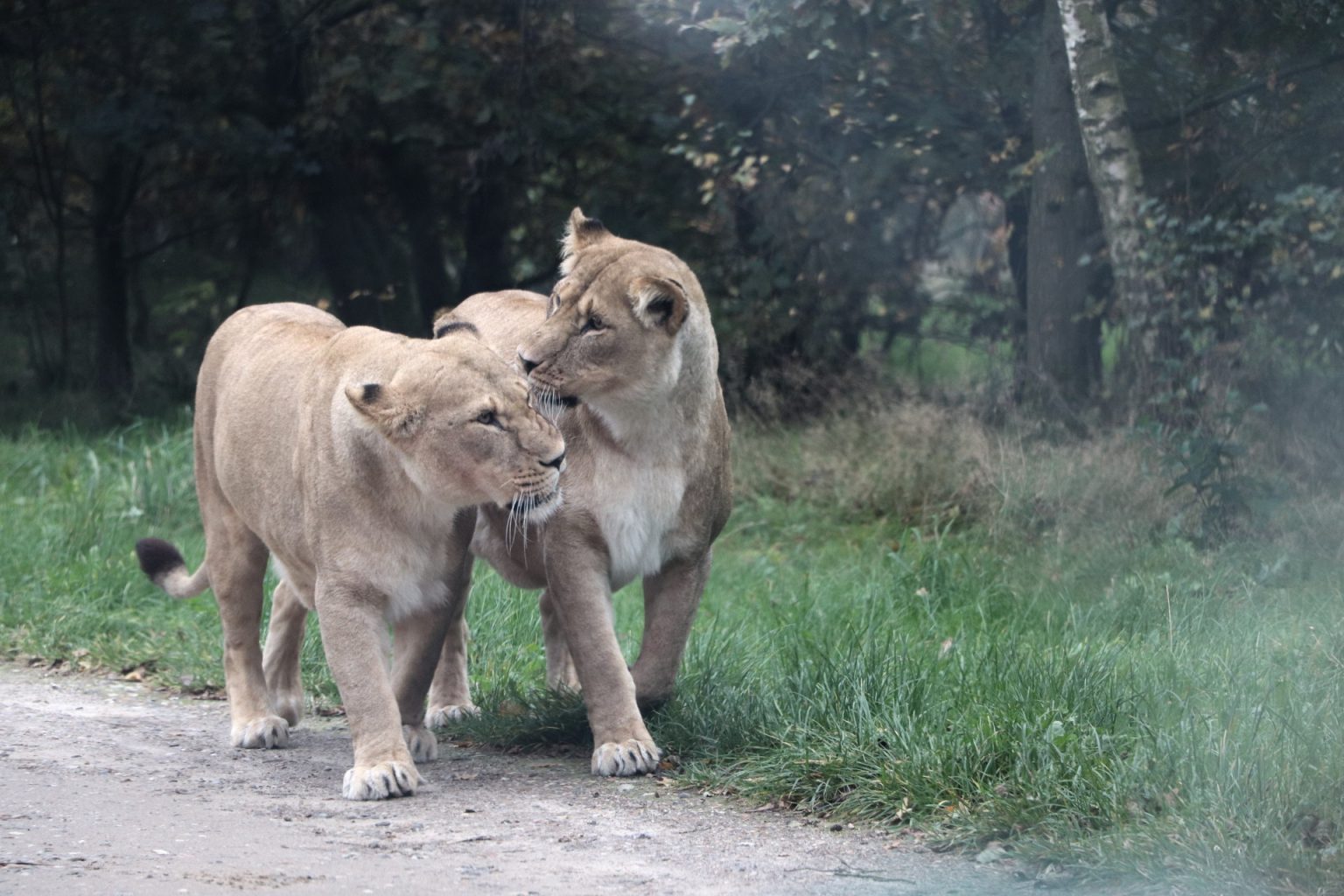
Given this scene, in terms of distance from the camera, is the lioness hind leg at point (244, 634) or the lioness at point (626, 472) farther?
the lioness hind leg at point (244, 634)

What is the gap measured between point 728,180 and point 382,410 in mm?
7005

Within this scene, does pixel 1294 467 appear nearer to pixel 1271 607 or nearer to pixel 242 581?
pixel 1271 607

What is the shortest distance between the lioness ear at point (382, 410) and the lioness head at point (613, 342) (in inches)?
18.5

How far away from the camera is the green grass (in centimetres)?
366

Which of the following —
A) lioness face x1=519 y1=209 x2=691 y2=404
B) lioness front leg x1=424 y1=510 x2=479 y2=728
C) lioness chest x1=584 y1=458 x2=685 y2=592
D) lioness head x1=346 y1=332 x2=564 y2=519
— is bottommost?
lioness front leg x1=424 y1=510 x2=479 y2=728

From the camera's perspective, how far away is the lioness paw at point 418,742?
4852mm

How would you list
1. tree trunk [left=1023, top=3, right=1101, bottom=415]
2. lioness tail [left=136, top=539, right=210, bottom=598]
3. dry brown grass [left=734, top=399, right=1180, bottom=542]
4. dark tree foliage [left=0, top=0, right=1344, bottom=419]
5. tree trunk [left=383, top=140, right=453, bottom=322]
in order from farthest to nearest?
tree trunk [left=383, top=140, right=453, bottom=322] < tree trunk [left=1023, top=3, right=1101, bottom=415] < dark tree foliage [left=0, top=0, right=1344, bottom=419] < dry brown grass [left=734, top=399, right=1180, bottom=542] < lioness tail [left=136, top=539, right=210, bottom=598]

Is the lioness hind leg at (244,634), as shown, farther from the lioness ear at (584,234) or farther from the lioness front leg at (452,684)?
the lioness ear at (584,234)

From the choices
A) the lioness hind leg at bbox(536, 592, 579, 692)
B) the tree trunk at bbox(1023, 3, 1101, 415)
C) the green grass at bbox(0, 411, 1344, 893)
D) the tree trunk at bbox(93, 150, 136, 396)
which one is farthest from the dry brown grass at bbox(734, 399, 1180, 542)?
the tree trunk at bbox(93, 150, 136, 396)

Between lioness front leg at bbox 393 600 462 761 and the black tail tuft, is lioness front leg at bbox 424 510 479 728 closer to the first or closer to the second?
lioness front leg at bbox 393 600 462 761

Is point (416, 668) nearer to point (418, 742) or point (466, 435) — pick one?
point (418, 742)

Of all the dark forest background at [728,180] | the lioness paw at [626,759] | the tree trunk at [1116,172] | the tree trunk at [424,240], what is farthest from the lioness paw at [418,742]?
the tree trunk at [424,240]

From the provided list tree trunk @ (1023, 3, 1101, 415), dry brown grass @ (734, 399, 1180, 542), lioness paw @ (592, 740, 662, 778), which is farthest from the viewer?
tree trunk @ (1023, 3, 1101, 415)

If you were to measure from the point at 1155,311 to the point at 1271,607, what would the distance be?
98.2 inches
